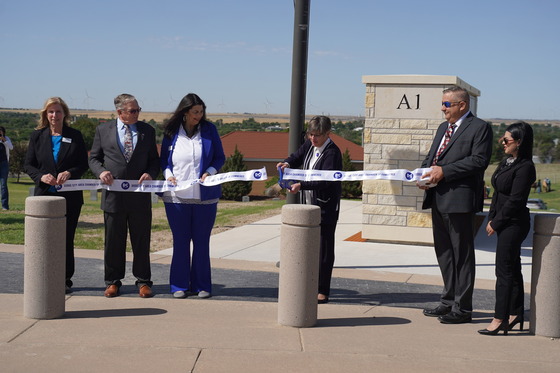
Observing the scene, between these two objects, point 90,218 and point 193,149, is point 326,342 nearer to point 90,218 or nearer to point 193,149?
point 193,149

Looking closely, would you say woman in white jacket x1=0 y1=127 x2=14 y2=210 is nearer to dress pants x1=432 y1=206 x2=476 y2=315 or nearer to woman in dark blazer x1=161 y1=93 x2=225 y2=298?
woman in dark blazer x1=161 y1=93 x2=225 y2=298

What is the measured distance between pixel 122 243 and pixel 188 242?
715mm

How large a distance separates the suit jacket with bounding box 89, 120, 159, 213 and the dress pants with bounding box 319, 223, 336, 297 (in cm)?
187

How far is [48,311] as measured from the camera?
20.6ft

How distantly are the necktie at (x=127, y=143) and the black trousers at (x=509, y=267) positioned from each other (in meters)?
3.72

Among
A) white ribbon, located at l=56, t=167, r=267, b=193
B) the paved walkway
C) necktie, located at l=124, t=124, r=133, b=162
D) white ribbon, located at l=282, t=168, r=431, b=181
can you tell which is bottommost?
the paved walkway

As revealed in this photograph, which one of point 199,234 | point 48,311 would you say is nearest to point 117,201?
point 199,234

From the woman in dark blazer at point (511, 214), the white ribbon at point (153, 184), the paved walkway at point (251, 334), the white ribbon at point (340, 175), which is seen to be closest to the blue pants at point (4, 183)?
the paved walkway at point (251, 334)

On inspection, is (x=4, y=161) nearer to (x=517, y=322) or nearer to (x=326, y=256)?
(x=326, y=256)

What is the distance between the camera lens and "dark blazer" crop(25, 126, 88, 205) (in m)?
7.50

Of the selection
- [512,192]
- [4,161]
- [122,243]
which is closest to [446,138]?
[512,192]

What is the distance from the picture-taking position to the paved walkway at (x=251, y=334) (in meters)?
5.27

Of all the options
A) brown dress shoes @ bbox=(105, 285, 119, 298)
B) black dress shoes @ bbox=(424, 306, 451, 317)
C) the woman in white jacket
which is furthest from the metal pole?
the woman in white jacket

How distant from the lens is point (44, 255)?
20.4 ft
